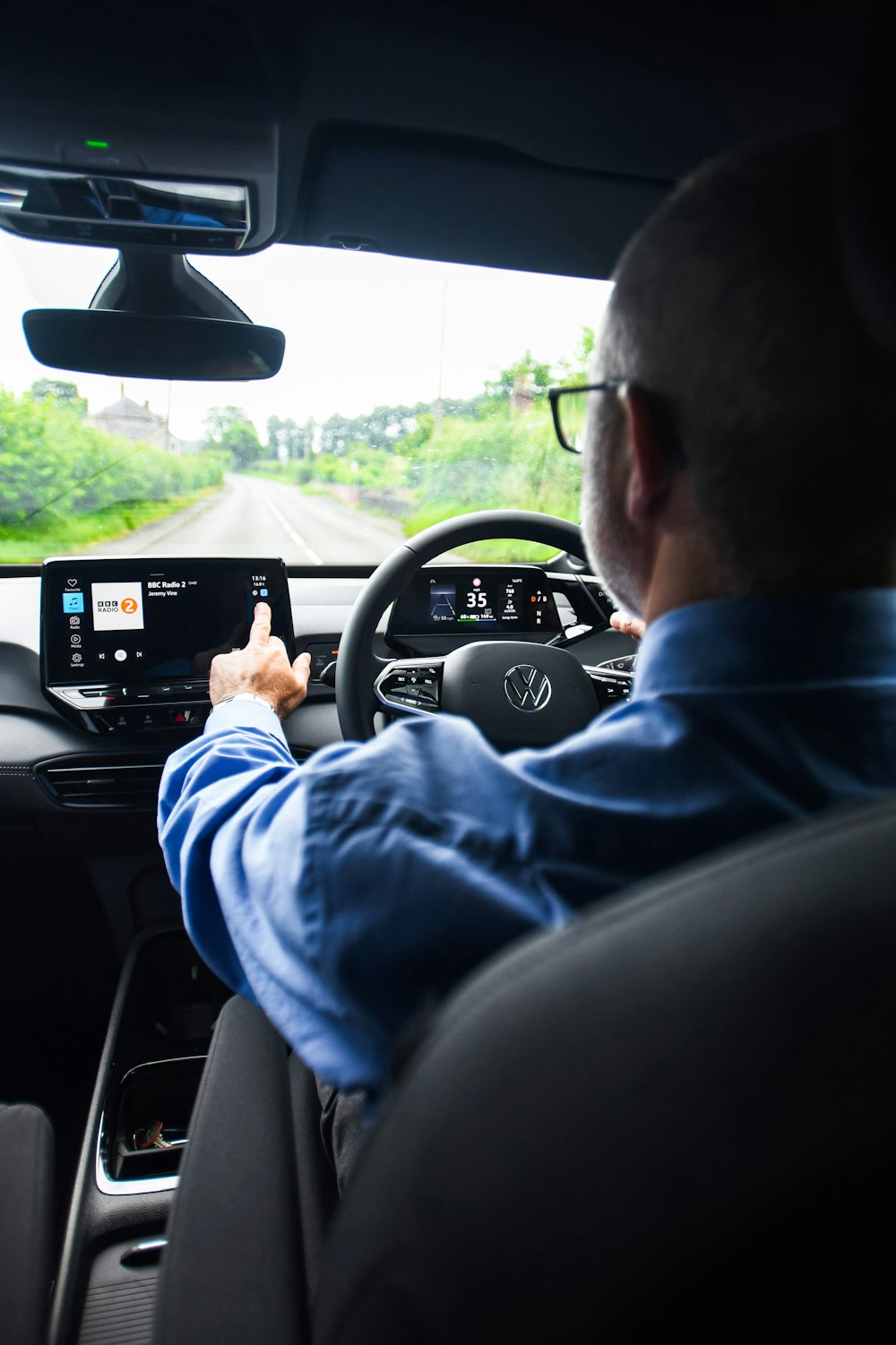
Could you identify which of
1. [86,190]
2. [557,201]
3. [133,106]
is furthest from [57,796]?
[557,201]

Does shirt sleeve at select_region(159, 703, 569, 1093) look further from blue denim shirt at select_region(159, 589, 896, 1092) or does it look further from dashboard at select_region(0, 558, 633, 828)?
dashboard at select_region(0, 558, 633, 828)

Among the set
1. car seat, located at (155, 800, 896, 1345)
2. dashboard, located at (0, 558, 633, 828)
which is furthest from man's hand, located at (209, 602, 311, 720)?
car seat, located at (155, 800, 896, 1345)

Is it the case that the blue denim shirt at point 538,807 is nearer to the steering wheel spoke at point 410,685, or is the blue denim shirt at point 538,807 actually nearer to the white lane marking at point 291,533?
the steering wheel spoke at point 410,685

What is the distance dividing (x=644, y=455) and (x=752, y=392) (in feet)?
0.39

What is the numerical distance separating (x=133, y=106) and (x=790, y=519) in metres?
1.81

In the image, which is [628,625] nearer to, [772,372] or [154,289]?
[772,372]

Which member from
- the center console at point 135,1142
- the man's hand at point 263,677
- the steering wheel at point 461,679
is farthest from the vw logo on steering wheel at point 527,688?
the center console at point 135,1142

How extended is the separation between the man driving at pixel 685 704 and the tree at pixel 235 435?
1.92m

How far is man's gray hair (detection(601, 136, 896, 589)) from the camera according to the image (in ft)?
2.33

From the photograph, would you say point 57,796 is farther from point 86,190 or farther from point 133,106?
point 133,106

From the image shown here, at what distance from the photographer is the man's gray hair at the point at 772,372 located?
71cm

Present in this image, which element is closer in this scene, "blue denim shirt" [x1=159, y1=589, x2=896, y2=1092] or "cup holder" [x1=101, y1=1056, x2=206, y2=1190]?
"blue denim shirt" [x1=159, y1=589, x2=896, y2=1092]

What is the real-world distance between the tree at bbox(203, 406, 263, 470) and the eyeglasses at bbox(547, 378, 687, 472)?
1613 mm

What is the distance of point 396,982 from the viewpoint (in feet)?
2.29
